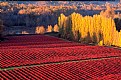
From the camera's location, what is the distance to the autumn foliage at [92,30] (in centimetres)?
2681

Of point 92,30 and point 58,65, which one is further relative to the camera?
point 92,30

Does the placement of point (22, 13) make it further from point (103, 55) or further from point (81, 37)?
point (103, 55)

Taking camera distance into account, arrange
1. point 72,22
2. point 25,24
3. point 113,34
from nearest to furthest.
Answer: point 113,34, point 72,22, point 25,24

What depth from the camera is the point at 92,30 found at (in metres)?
27.6

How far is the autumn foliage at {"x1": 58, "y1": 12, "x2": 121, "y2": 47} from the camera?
2681 centimetres

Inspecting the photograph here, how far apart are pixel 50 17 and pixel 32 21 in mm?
7045

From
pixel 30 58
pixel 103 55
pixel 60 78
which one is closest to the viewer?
pixel 60 78

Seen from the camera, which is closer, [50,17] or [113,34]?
[113,34]

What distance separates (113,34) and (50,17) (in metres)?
37.7

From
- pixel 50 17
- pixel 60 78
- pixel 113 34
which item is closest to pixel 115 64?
pixel 60 78

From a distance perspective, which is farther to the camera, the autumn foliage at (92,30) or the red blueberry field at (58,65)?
the autumn foliage at (92,30)

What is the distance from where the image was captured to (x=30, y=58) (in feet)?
45.8

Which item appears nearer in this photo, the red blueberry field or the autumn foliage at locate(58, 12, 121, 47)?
the red blueberry field

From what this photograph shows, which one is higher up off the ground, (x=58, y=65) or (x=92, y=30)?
(x=58, y=65)
